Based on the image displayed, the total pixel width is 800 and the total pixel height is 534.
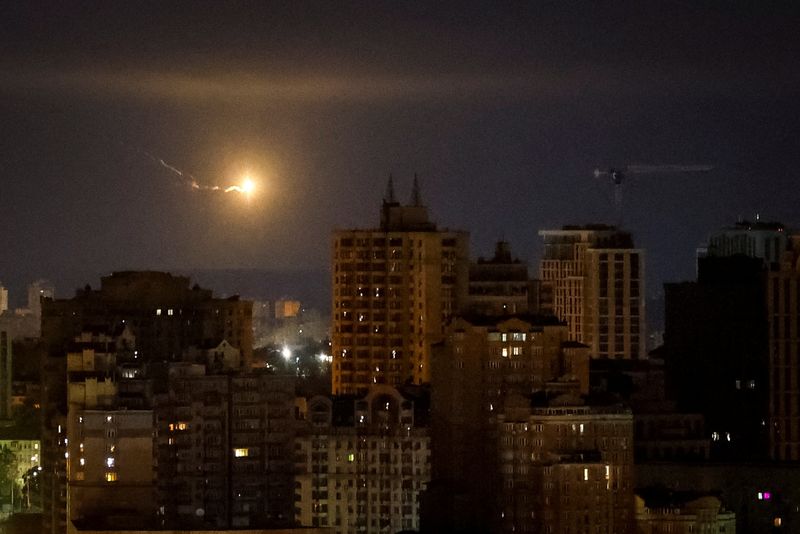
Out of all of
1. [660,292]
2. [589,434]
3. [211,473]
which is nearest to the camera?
[589,434]

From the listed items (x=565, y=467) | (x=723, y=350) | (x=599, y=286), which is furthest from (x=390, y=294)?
(x=565, y=467)

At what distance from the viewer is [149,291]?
167 feet

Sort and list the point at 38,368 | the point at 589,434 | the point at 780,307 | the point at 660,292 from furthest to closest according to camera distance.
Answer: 1. the point at 38,368
2. the point at 660,292
3. the point at 780,307
4. the point at 589,434

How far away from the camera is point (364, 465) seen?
4122cm

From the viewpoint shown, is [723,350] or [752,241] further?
[752,241]

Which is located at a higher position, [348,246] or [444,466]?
[348,246]

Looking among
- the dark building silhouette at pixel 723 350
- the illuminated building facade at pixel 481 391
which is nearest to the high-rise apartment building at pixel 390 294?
the dark building silhouette at pixel 723 350

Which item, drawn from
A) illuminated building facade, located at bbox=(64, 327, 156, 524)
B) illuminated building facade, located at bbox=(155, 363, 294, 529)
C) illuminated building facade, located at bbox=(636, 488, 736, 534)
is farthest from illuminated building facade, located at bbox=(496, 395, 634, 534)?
illuminated building facade, located at bbox=(64, 327, 156, 524)

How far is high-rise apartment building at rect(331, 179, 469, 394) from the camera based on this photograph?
1865 inches

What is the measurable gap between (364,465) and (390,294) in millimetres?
6918

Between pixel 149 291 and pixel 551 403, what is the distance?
14067 millimetres

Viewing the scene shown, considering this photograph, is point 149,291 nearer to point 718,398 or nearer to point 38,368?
point 38,368

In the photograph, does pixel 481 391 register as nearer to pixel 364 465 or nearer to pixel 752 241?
pixel 364 465

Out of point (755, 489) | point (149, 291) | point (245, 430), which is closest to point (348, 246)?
point (149, 291)
